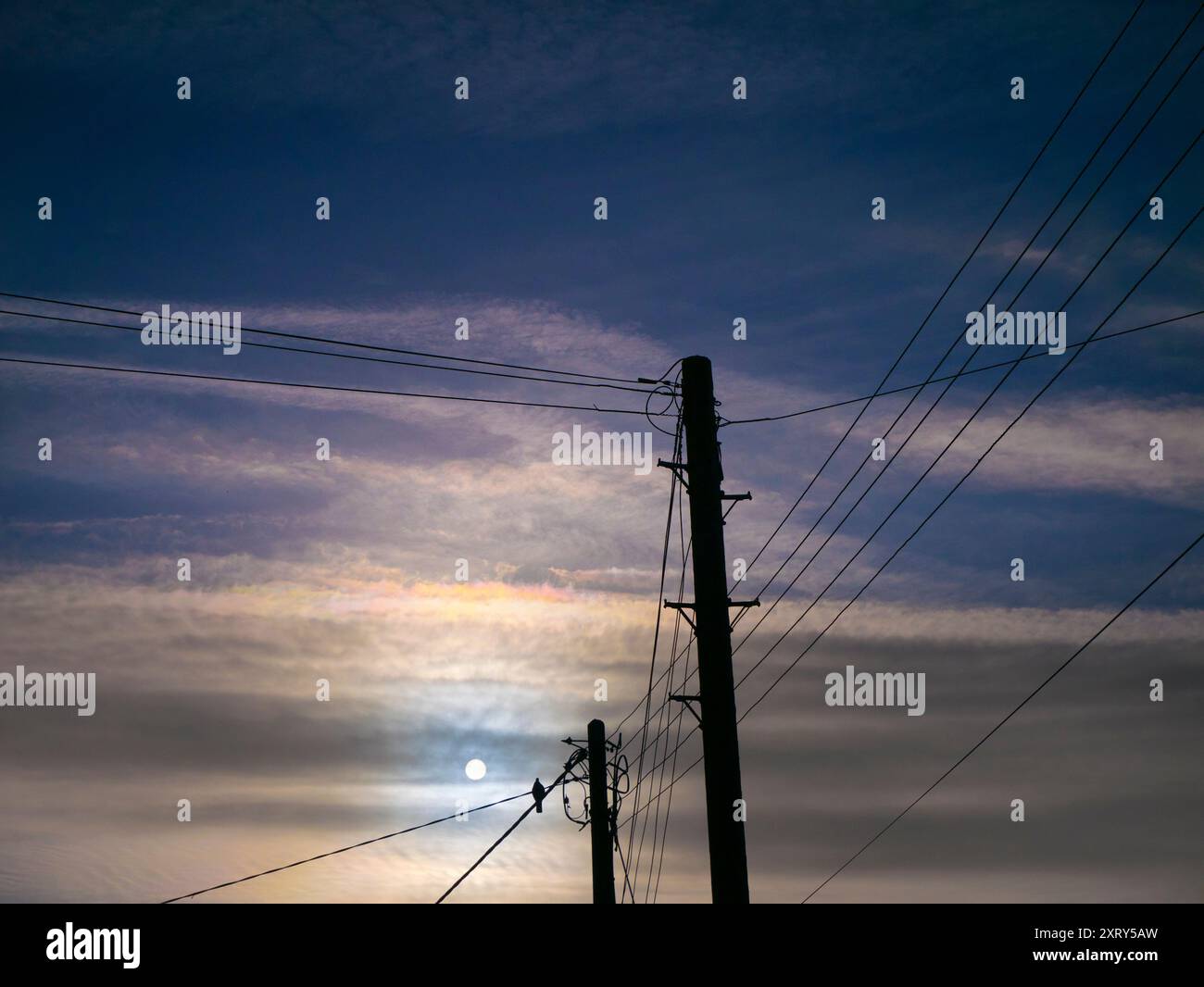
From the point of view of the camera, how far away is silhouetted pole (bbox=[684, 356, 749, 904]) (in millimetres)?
13984

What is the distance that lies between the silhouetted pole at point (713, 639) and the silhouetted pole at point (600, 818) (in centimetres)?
1437

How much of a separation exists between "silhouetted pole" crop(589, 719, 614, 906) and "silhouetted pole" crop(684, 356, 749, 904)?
1437cm

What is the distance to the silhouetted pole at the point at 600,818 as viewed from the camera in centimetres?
2797

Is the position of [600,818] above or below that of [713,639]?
below

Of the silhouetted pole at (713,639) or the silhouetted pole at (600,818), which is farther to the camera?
the silhouetted pole at (600,818)

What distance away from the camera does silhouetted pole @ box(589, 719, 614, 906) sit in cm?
2797

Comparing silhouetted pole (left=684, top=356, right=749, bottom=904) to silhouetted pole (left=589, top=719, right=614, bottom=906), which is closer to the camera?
silhouetted pole (left=684, top=356, right=749, bottom=904)

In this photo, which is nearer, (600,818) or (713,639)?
(713,639)

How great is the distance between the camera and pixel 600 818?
28797 mm

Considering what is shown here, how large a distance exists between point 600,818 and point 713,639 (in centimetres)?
1531
